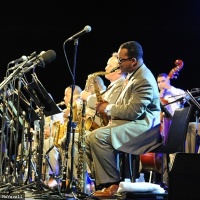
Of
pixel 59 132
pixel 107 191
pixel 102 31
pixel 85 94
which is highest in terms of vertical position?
pixel 102 31

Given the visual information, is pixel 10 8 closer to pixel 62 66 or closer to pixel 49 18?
pixel 49 18

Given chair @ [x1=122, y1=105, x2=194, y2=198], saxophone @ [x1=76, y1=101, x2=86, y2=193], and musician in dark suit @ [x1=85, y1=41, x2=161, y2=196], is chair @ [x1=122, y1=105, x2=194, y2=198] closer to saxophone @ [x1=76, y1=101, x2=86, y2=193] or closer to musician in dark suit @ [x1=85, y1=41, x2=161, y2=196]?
musician in dark suit @ [x1=85, y1=41, x2=161, y2=196]

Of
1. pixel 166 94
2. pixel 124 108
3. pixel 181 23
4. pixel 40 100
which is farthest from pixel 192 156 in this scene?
pixel 181 23

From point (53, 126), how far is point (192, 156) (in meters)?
4.24

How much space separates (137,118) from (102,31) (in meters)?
5.91

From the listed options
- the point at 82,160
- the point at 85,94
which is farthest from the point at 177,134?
the point at 85,94

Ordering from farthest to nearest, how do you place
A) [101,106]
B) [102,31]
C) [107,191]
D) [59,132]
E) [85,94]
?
[102,31] < [85,94] < [59,132] < [101,106] < [107,191]

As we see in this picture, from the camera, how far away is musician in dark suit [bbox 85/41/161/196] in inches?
153

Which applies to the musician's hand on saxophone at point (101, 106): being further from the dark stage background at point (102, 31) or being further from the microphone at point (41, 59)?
the dark stage background at point (102, 31)

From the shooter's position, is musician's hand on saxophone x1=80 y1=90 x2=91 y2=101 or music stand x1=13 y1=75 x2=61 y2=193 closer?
music stand x1=13 y1=75 x2=61 y2=193

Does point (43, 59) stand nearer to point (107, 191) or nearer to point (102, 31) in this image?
point (107, 191)

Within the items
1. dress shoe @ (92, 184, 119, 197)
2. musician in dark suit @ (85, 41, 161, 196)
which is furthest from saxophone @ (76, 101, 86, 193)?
dress shoe @ (92, 184, 119, 197)

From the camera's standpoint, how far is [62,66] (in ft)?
33.9

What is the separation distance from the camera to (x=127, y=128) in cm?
398
